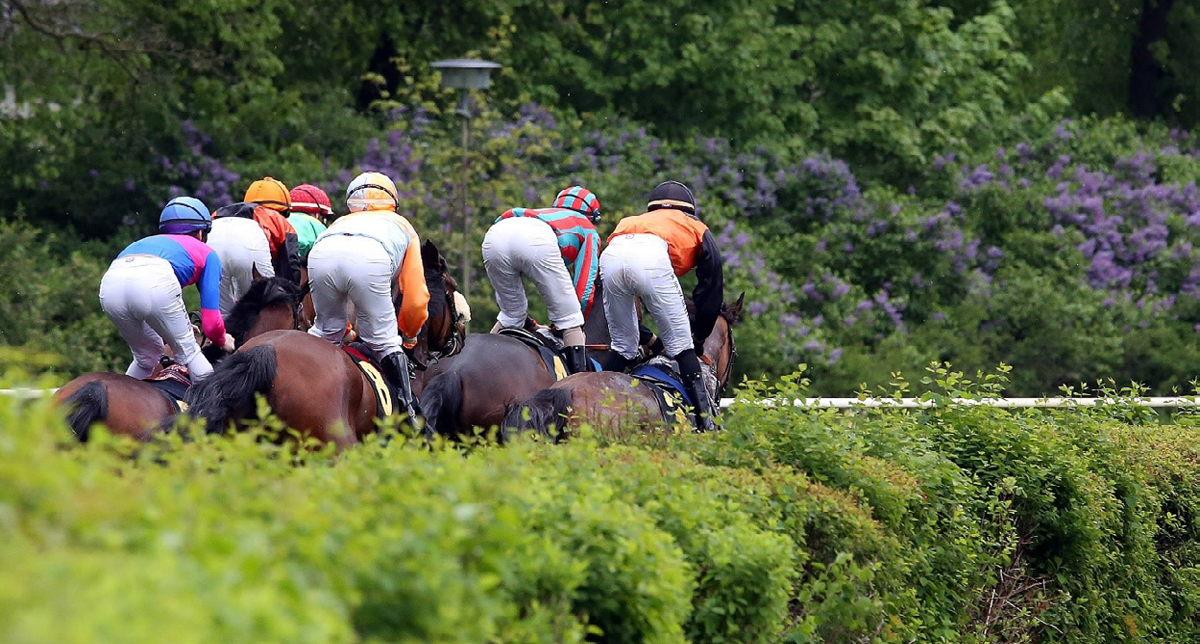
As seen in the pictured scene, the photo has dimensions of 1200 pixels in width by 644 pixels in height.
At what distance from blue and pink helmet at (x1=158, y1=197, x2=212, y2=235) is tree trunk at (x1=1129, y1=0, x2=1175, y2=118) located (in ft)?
63.7

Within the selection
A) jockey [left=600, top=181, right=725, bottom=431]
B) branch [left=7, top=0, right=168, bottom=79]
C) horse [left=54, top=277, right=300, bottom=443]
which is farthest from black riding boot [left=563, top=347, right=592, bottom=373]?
branch [left=7, top=0, right=168, bottom=79]

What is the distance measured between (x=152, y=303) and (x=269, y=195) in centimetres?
268

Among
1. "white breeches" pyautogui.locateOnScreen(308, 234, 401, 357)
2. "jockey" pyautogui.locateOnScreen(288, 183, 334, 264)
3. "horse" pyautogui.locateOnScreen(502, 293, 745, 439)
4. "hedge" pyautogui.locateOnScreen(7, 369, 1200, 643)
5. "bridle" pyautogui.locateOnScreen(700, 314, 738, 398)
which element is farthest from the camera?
Answer: "jockey" pyautogui.locateOnScreen(288, 183, 334, 264)

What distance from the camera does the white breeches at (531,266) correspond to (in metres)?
9.77

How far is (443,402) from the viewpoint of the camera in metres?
8.85

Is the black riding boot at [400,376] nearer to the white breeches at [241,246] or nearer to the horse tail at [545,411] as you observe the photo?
the horse tail at [545,411]

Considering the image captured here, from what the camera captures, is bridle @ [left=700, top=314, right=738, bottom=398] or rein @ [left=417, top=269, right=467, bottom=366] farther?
bridle @ [left=700, top=314, right=738, bottom=398]

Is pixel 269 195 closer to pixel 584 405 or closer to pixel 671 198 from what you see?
pixel 671 198

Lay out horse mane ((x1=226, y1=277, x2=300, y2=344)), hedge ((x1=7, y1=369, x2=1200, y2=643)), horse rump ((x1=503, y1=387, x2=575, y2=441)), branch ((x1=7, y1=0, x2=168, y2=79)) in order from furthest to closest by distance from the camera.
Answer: branch ((x1=7, y1=0, x2=168, y2=79)) < horse mane ((x1=226, y1=277, x2=300, y2=344)) < horse rump ((x1=503, y1=387, x2=575, y2=441)) < hedge ((x1=7, y1=369, x2=1200, y2=643))

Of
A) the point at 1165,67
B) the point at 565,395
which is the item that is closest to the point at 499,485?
the point at 565,395

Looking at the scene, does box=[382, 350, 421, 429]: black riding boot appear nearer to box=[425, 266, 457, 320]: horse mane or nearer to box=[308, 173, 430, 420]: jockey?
box=[308, 173, 430, 420]: jockey

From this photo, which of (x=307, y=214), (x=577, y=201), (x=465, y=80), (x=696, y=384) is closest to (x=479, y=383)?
(x=696, y=384)

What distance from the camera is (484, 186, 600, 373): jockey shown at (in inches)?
384

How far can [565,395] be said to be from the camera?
8156mm
